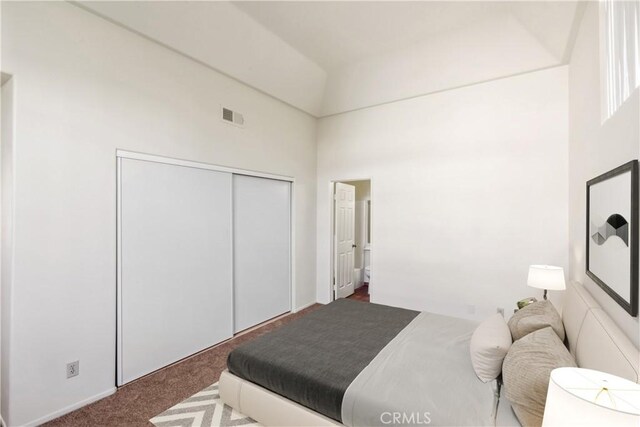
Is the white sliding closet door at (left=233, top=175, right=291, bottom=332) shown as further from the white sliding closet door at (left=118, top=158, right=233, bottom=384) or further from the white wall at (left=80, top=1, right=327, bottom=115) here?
the white wall at (left=80, top=1, right=327, bottom=115)

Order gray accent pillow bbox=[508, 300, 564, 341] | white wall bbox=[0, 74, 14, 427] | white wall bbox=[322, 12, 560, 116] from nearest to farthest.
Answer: gray accent pillow bbox=[508, 300, 564, 341]
white wall bbox=[0, 74, 14, 427]
white wall bbox=[322, 12, 560, 116]

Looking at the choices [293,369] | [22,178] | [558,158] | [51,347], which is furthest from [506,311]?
[22,178]

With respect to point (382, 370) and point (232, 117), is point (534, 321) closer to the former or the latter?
point (382, 370)

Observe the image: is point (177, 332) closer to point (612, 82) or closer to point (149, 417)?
point (149, 417)

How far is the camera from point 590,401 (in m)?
0.76

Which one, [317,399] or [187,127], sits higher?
[187,127]

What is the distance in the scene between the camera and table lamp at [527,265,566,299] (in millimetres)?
2326

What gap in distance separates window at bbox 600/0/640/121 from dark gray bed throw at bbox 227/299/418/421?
1966 millimetres

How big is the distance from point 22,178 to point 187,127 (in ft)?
4.31

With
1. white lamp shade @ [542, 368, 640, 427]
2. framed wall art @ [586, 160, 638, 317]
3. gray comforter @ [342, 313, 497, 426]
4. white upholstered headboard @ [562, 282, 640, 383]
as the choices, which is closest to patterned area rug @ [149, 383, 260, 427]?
gray comforter @ [342, 313, 497, 426]

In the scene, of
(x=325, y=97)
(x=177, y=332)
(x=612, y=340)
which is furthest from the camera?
(x=325, y=97)

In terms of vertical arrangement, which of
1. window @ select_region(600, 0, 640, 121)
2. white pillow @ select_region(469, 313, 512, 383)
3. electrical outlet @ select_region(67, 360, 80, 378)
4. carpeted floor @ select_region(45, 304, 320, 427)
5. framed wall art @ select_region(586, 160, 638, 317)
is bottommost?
carpeted floor @ select_region(45, 304, 320, 427)

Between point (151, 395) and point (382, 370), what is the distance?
1851 millimetres

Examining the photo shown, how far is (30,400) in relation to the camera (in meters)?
1.95
